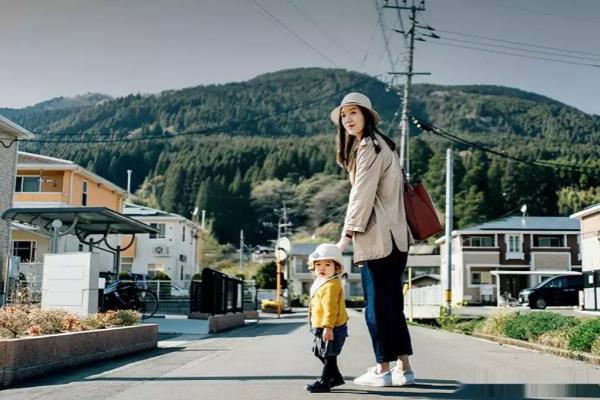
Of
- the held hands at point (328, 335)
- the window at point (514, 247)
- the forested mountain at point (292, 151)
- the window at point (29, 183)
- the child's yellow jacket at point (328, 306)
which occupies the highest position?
the forested mountain at point (292, 151)

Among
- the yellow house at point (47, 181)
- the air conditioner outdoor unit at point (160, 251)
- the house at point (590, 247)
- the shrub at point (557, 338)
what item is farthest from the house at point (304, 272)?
the shrub at point (557, 338)

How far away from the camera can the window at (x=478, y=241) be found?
52.2 m

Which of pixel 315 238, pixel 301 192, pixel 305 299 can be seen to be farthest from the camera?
pixel 301 192

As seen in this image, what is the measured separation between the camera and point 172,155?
11269 cm

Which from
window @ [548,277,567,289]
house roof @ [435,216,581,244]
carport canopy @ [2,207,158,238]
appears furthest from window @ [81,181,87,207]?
house roof @ [435,216,581,244]

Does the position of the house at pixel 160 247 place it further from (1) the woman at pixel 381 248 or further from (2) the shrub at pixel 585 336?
(1) the woman at pixel 381 248

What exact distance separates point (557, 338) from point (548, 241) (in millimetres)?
46027

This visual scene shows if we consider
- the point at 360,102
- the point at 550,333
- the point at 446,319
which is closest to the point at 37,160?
the point at 446,319

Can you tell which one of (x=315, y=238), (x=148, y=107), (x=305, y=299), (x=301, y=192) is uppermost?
(x=148, y=107)

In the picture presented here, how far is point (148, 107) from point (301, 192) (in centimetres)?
2961

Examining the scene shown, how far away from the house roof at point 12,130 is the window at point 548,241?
38715mm

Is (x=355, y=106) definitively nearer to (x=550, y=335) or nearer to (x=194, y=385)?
(x=194, y=385)

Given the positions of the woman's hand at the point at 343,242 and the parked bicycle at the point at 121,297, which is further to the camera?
the parked bicycle at the point at 121,297

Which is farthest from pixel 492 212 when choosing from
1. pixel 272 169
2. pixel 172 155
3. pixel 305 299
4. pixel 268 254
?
pixel 172 155
